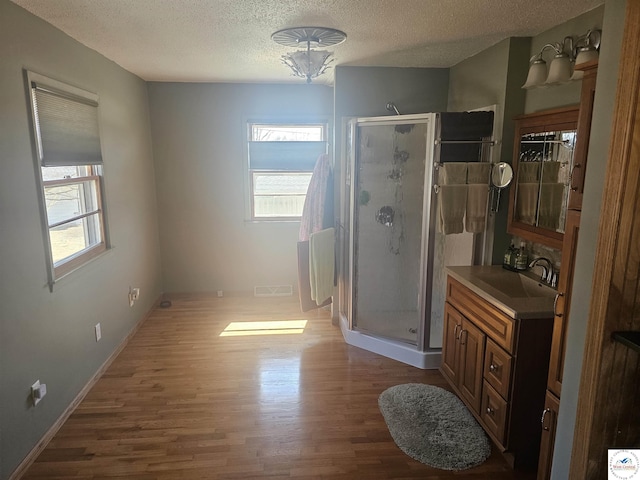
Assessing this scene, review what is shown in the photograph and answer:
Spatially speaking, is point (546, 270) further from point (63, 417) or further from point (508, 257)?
point (63, 417)

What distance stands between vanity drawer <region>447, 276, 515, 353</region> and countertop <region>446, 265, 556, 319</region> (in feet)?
0.12

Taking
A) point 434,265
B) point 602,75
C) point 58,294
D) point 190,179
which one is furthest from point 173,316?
point 602,75

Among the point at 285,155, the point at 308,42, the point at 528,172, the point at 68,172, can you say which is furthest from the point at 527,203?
the point at 68,172

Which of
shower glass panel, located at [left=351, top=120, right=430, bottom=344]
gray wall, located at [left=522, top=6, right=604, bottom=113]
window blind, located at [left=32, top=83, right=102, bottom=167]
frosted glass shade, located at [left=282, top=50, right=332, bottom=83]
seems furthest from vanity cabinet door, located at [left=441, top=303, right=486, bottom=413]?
window blind, located at [left=32, top=83, right=102, bottom=167]

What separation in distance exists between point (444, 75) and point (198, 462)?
3440mm

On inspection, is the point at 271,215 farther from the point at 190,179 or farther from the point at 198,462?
the point at 198,462

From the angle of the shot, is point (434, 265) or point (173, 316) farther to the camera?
point (173, 316)

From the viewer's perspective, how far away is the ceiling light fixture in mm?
2574

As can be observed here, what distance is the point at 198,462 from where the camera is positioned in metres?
2.24

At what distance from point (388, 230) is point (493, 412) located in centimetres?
175

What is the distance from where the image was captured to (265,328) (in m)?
4.00

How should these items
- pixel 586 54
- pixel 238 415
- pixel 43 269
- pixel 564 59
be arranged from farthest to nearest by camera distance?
pixel 238 415
pixel 43 269
pixel 564 59
pixel 586 54

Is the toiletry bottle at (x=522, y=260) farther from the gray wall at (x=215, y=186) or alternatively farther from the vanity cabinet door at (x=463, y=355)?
the gray wall at (x=215, y=186)

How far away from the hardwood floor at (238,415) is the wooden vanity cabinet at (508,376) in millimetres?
160
